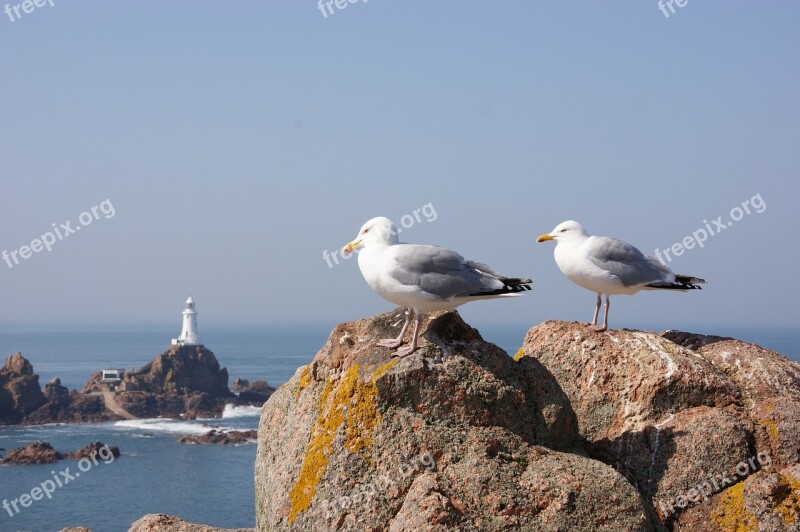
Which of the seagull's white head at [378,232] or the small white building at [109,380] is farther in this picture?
the small white building at [109,380]

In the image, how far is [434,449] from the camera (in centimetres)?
697

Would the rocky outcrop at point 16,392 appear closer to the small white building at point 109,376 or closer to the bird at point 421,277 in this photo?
the small white building at point 109,376

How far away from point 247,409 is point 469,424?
106727 mm

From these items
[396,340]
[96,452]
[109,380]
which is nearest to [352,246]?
[396,340]

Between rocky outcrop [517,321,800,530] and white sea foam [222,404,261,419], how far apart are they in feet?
327

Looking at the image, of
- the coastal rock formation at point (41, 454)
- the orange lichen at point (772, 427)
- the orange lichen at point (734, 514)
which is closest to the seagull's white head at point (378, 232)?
the orange lichen at point (734, 514)

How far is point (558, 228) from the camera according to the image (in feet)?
34.0

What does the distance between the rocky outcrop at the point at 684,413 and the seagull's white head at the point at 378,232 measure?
1586 millimetres

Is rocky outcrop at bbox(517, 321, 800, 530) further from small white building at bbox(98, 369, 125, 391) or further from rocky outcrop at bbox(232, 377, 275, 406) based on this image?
small white building at bbox(98, 369, 125, 391)

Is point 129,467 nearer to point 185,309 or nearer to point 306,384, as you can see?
point 185,309

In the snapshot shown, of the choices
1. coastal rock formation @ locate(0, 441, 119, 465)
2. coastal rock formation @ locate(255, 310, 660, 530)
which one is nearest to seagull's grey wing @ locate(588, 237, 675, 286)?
coastal rock formation @ locate(255, 310, 660, 530)

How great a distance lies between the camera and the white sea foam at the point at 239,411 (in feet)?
352

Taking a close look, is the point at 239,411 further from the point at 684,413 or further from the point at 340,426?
the point at 340,426

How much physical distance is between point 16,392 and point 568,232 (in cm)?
10655
